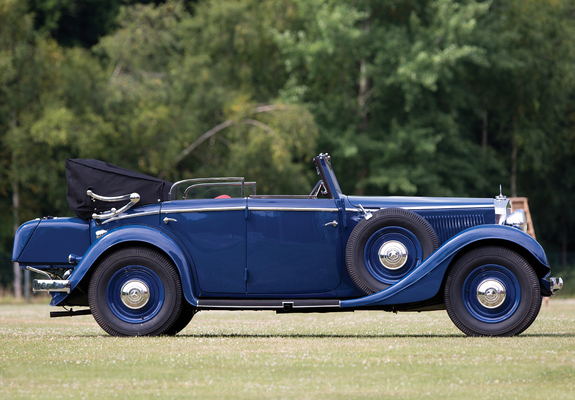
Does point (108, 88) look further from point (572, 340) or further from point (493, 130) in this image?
point (572, 340)

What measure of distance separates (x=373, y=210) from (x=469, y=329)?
5.49ft

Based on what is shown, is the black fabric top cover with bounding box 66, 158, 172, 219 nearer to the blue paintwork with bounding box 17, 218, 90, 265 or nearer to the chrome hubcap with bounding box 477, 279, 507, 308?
the blue paintwork with bounding box 17, 218, 90, 265

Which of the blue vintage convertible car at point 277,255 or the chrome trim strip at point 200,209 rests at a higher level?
the chrome trim strip at point 200,209

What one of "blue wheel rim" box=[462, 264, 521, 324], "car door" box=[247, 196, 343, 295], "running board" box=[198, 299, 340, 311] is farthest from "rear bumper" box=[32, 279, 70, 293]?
"blue wheel rim" box=[462, 264, 521, 324]

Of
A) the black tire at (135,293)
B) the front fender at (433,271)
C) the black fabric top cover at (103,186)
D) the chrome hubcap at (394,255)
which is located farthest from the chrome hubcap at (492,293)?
the black fabric top cover at (103,186)

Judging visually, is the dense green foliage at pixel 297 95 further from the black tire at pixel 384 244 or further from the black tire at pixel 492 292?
the black tire at pixel 492 292

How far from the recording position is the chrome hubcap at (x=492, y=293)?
28.5ft

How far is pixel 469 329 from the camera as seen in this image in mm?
8703

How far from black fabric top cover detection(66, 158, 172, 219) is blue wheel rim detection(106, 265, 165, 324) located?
2.75 feet

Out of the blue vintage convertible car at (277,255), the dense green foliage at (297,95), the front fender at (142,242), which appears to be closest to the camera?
the blue vintage convertible car at (277,255)

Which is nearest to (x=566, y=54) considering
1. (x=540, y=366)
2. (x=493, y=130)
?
(x=493, y=130)

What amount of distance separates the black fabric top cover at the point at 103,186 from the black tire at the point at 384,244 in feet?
7.79

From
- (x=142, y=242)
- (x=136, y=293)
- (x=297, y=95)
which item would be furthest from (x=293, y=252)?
(x=297, y=95)

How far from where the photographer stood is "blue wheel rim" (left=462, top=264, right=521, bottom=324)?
8.70 meters
